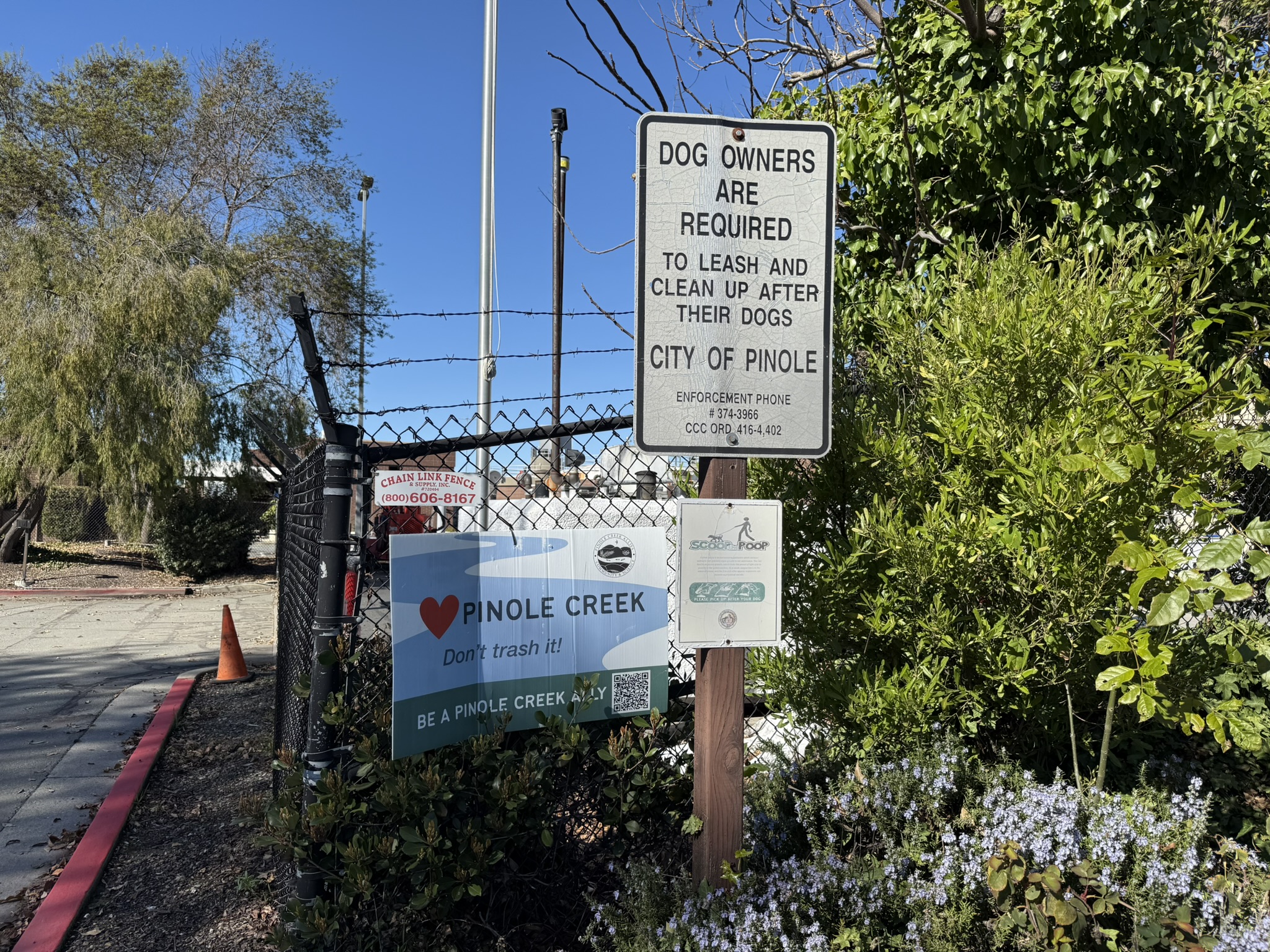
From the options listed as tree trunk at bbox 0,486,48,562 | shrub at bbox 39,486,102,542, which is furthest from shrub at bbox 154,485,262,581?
shrub at bbox 39,486,102,542

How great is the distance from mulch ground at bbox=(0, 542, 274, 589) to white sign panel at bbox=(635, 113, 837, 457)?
19.1 meters

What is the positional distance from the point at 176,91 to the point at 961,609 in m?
28.7

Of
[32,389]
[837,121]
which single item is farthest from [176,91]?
[837,121]

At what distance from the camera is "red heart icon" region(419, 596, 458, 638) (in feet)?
9.25

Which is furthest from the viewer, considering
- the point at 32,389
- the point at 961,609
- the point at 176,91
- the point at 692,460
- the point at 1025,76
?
the point at 176,91

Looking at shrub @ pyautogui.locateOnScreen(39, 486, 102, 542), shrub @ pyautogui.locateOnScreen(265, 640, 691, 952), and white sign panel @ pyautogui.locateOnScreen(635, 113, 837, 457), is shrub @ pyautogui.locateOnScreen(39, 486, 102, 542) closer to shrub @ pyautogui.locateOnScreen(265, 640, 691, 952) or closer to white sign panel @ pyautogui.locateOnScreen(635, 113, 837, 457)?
shrub @ pyautogui.locateOnScreen(265, 640, 691, 952)

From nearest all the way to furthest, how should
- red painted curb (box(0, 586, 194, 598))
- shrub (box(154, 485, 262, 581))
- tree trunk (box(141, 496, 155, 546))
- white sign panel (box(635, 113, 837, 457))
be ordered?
white sign panel (box(635, 113, 837, 457)) < red painted curb (box(0, 586, 194, 598)) < shrub (box(154, 485, 262, 581)) < tree trunk (box(141, 496, 155, 546))

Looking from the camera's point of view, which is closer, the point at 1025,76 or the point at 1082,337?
the point at 1082,337

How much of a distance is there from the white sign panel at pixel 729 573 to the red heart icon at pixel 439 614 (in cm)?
77

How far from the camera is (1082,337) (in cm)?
291

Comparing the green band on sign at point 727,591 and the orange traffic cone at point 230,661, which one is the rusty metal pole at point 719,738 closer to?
the green band on sign at point 727,591

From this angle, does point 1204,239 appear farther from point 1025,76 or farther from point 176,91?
point 176,91

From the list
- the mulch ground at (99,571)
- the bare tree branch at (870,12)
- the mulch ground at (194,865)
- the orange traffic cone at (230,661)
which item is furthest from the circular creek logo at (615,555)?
the mulch ground at (99,571)

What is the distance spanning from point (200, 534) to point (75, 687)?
1271cm
